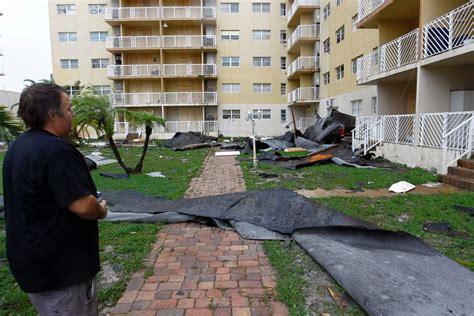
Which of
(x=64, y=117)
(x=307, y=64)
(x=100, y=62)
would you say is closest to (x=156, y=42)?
(x=100, y=62)

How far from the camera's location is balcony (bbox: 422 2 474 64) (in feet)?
30.2

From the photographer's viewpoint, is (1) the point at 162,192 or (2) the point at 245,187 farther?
(2) the point at 245,187

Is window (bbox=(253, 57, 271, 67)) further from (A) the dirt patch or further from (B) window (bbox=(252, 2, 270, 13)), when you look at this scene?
(A) the dirt patch

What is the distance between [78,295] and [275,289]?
187 centimetres

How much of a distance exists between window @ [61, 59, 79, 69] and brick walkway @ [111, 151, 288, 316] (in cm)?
3306

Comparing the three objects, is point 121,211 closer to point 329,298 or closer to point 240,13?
point 329,298

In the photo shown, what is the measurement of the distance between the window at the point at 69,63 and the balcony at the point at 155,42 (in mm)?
4399

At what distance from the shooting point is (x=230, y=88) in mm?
32781

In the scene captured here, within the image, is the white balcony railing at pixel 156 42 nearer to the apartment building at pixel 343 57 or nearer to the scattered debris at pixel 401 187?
the apartment building at pixel 343 57

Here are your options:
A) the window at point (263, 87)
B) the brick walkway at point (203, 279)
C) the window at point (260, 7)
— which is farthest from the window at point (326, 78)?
the brick walkway at point (203, 279)

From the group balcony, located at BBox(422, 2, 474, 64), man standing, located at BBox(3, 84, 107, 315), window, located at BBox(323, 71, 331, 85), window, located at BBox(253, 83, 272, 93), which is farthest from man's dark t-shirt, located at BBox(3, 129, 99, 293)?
window, located at BBox(253, 83, 272, 93)

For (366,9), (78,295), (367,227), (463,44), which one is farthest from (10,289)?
(366,9)

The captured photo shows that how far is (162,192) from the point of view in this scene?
7508 millimetres

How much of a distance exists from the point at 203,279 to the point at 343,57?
2220 centimetres
